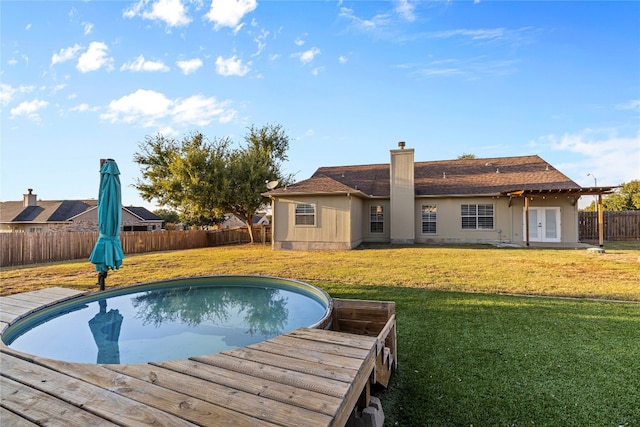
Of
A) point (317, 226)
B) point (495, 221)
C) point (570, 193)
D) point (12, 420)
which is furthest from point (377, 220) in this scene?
point (12, 420)

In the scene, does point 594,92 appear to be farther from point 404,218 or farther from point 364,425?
point 364,425

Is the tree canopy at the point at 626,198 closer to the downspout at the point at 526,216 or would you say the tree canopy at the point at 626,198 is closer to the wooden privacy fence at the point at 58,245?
the downspout at the point at 526,216

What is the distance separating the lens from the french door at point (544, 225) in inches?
585

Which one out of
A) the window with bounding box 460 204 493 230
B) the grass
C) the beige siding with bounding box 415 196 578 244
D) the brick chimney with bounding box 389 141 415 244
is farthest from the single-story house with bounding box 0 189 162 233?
the window with bounding box 460 204 493 230

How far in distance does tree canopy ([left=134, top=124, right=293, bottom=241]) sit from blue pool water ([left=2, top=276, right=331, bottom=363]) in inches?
474

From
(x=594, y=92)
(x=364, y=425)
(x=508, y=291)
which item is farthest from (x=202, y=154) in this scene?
(x=594, y=92)

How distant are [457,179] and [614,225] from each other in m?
9.32

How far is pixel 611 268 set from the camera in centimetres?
828

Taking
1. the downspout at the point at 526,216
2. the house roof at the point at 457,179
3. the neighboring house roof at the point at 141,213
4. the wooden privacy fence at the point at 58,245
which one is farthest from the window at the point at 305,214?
the neighboring house roof at the point at 141,213

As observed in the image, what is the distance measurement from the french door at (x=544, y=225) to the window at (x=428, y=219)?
14.0 feet

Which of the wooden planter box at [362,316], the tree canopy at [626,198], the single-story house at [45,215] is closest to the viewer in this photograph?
the wooden planter box at [362,316]

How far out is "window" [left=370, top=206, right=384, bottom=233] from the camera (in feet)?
56.2

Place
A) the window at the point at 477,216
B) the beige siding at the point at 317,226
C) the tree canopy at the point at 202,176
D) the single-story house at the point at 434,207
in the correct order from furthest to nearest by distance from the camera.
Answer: the tree canopy at the point at 202,176 → the window at the point at 477,216 → the single-story house at the point at 434,207 → the beige siding at the point at 317,226

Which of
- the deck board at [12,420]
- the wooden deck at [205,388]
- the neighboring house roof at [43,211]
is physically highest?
the neighboring house roof at [43,211]
